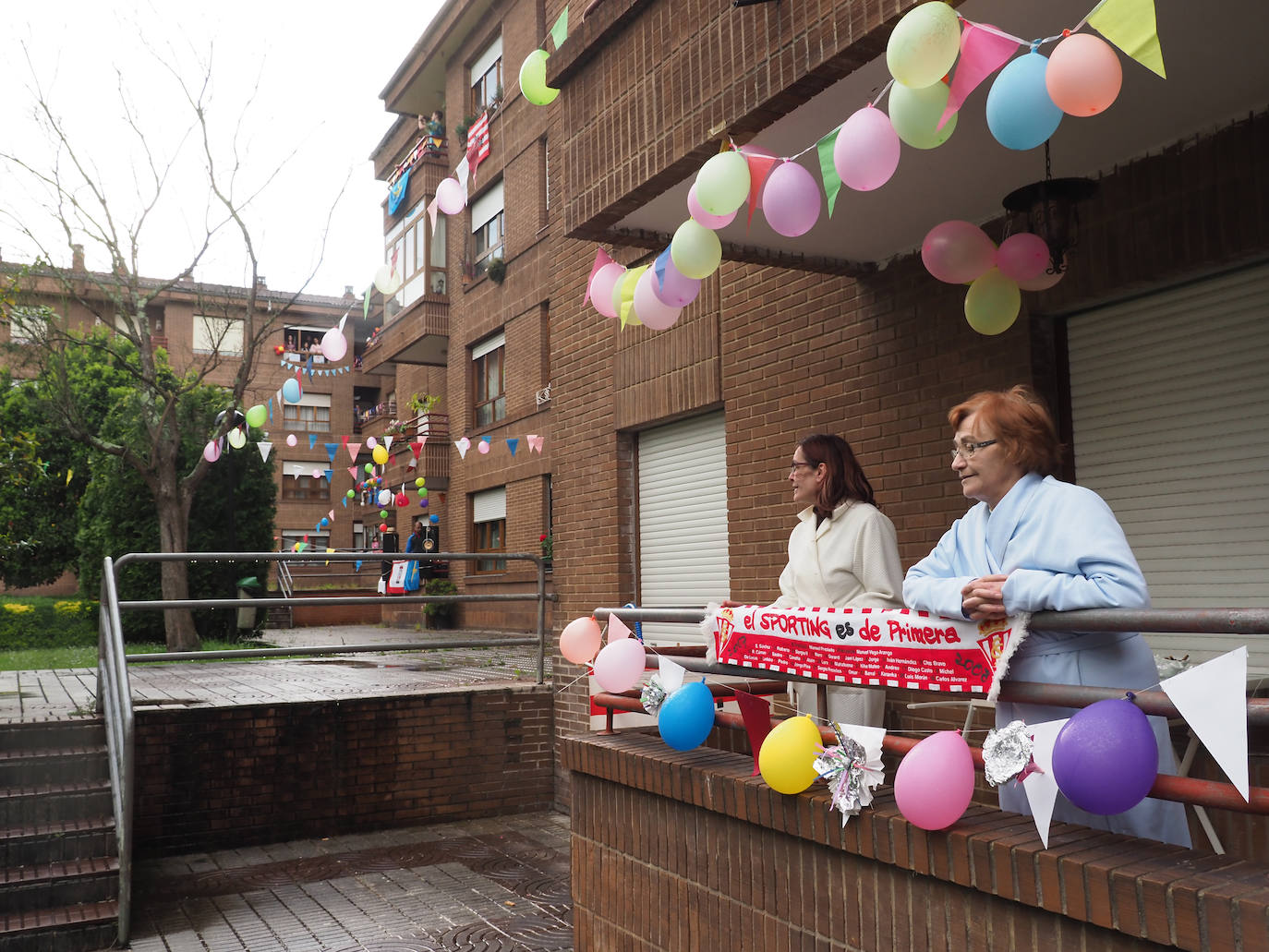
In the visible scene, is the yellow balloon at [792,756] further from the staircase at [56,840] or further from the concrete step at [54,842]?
the concrete step at [54,842]

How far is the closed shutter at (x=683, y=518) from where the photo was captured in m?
7.93

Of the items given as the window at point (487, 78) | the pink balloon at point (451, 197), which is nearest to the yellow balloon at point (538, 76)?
the pink balloon at point (451, 197)

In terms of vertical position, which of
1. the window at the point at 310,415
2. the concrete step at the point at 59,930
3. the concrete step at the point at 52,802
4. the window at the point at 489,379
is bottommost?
the concrete step at the point at 59,930

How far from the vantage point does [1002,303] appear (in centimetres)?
455

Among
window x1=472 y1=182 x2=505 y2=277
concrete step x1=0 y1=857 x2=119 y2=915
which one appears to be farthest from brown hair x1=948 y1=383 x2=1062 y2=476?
window x1=472 y1=182 x2=505 y2=277

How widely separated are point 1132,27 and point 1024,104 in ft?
1.04

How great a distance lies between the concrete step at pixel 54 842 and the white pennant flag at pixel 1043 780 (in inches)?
216

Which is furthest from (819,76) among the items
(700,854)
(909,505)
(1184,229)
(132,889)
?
(132,889)

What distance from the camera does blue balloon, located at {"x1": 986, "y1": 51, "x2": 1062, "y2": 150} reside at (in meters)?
2.94

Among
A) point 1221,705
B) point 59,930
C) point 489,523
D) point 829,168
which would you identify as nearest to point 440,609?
point 489,523

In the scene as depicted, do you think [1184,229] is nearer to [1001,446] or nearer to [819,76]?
[819,76]

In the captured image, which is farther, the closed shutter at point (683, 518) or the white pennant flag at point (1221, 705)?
the closed shutter at point (683, 518)

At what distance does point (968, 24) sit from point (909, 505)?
2.95m

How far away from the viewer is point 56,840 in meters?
5.93
